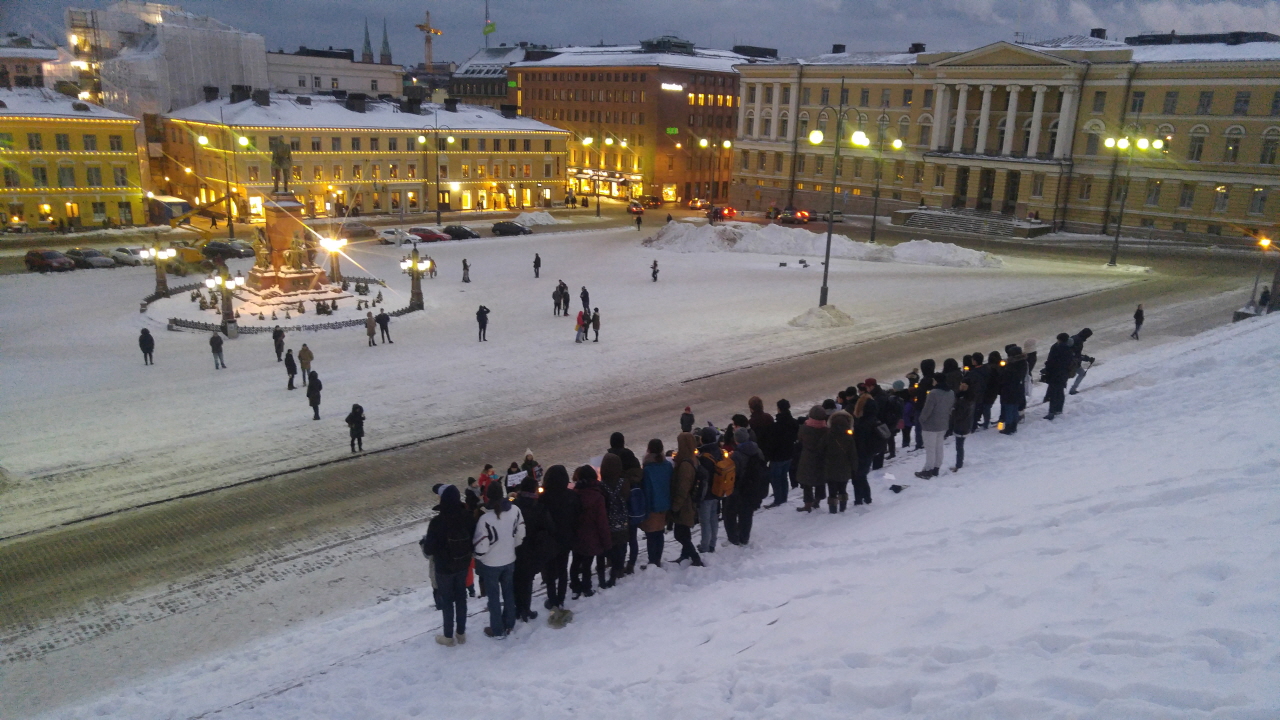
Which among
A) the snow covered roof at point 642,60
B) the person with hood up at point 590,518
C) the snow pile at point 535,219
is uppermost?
the snow covered roof at point 642,60

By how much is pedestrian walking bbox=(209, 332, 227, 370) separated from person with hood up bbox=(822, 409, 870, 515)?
738 inches

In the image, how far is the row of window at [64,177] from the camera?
53219 millimetres

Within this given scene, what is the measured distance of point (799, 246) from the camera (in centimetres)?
4841

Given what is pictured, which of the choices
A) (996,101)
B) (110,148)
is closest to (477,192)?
(110,148)

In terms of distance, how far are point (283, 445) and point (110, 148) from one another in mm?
52166

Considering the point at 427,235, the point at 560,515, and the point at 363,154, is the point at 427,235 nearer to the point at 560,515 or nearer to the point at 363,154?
the point at 363,154

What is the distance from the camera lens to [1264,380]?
14180 millimetres

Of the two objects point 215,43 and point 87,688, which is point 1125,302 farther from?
point 215,43

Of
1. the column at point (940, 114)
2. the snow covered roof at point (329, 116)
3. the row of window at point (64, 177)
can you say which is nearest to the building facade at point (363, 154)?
the snow covered roof at point (329, 116)

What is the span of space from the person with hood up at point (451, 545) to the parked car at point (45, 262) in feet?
141

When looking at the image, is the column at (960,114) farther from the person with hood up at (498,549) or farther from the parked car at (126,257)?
the person with hood up at (498,549)

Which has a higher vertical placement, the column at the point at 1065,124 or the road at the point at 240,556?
the column at the point at 1065,124

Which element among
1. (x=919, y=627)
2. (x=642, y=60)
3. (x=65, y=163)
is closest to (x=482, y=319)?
(x=919, y=627)

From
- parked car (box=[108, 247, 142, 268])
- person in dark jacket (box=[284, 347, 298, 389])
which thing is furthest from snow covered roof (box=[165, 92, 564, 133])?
person in dark jacket (box=[284, 347, 298, 389])
